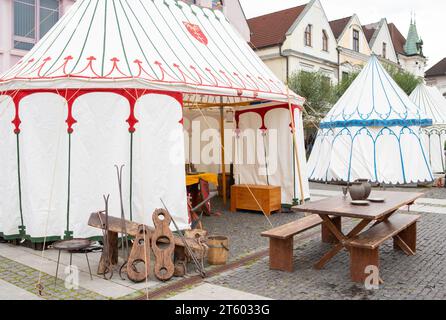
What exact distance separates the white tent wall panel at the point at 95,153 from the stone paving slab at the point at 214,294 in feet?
6.83

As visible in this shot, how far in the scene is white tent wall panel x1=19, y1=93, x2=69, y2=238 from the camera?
5.88 m

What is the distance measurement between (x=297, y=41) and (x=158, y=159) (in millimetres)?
15976

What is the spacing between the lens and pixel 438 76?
39.7 m

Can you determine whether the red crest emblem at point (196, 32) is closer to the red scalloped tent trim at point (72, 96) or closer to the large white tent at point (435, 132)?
the red scalloped tent trim at point (72, 96)

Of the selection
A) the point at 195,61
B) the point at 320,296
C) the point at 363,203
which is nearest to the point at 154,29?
the point at 195,61

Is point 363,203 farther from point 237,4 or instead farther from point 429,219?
point 237,4

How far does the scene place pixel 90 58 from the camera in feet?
19.9

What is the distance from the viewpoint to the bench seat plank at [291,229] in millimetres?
4895

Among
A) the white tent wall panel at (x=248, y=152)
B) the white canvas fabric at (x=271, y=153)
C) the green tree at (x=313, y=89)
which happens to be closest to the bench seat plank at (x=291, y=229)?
the white canvas fabric at (x=271, y=153)

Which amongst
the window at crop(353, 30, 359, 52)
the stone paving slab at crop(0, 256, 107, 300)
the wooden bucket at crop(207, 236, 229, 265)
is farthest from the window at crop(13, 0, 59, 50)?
the window at crop(353, 30, 359, 52)

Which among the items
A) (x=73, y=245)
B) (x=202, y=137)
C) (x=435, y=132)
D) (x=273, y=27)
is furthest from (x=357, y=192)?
(x=273, y=27)

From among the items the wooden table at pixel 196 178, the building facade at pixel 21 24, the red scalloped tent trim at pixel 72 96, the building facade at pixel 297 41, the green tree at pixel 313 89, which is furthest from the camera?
the building facade at pixel 297 41

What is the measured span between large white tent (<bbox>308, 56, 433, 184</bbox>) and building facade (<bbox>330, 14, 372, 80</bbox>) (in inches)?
379
